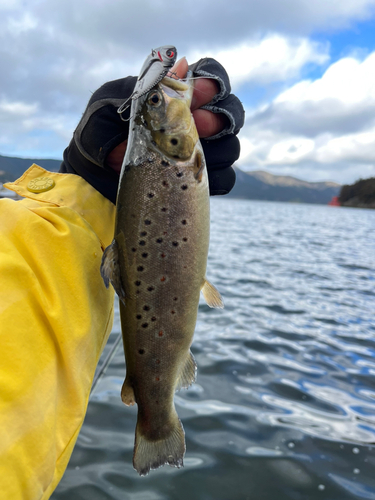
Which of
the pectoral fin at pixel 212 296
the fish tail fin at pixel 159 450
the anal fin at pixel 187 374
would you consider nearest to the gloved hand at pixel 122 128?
the pectoral fin at pixel 212 296

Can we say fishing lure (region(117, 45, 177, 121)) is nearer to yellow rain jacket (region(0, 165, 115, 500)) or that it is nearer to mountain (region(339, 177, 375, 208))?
yellow rain jacket (region(0, 165, 115, 500))

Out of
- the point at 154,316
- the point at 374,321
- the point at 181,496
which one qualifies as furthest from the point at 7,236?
Answer: the point at 374,321

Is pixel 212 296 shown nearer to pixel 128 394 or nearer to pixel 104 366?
pixel 128 394

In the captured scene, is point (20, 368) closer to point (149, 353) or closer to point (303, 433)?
point (149, 353)

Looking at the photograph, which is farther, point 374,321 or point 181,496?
point 374,321

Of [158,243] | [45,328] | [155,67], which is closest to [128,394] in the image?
[45,328]

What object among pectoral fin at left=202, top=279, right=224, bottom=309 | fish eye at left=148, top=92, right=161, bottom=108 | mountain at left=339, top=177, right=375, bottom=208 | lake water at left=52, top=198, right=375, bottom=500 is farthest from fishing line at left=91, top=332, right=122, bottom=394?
mountain at left=339, top=177, right=375, bottom=208
